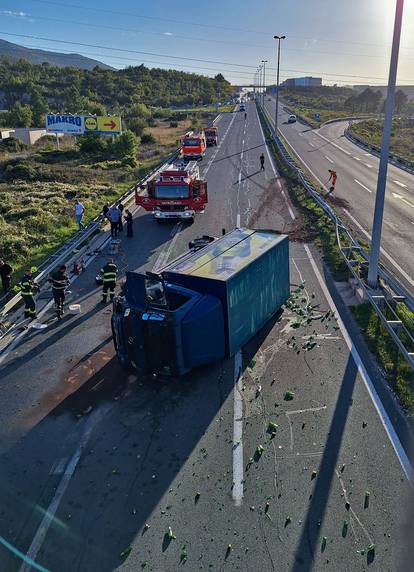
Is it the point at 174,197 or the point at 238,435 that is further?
the point at 174,197

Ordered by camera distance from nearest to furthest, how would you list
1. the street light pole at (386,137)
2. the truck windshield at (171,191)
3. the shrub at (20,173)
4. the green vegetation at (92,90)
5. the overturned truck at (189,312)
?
the overturned truck at (189,312)
the street light pole at (386,137)
the truck windshield at (171,191)
the shrub at (20,173)
the green vegetation at (92,90)

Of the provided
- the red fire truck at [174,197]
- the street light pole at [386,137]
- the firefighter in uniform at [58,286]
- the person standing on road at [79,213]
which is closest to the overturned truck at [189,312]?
the firefighter in uniform at [58,286]

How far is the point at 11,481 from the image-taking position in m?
6.80

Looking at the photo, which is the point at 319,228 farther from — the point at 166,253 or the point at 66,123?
the point at 66,123

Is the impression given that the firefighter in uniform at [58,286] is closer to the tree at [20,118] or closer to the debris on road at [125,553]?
the debris on road at [125,553]

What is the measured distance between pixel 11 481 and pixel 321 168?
34.3 metres

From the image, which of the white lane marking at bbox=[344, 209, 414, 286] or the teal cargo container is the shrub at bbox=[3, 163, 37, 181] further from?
the teal cargo container

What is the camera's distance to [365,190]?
2884cm

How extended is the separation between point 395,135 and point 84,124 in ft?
163

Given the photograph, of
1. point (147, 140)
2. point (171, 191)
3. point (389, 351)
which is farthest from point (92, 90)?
point (389, 351)

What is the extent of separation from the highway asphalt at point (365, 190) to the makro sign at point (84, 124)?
20.9m

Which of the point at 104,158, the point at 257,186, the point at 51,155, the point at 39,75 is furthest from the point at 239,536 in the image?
the point at 39,75

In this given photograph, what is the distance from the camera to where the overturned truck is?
866 centimetres

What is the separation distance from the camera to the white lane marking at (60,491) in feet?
18.6
